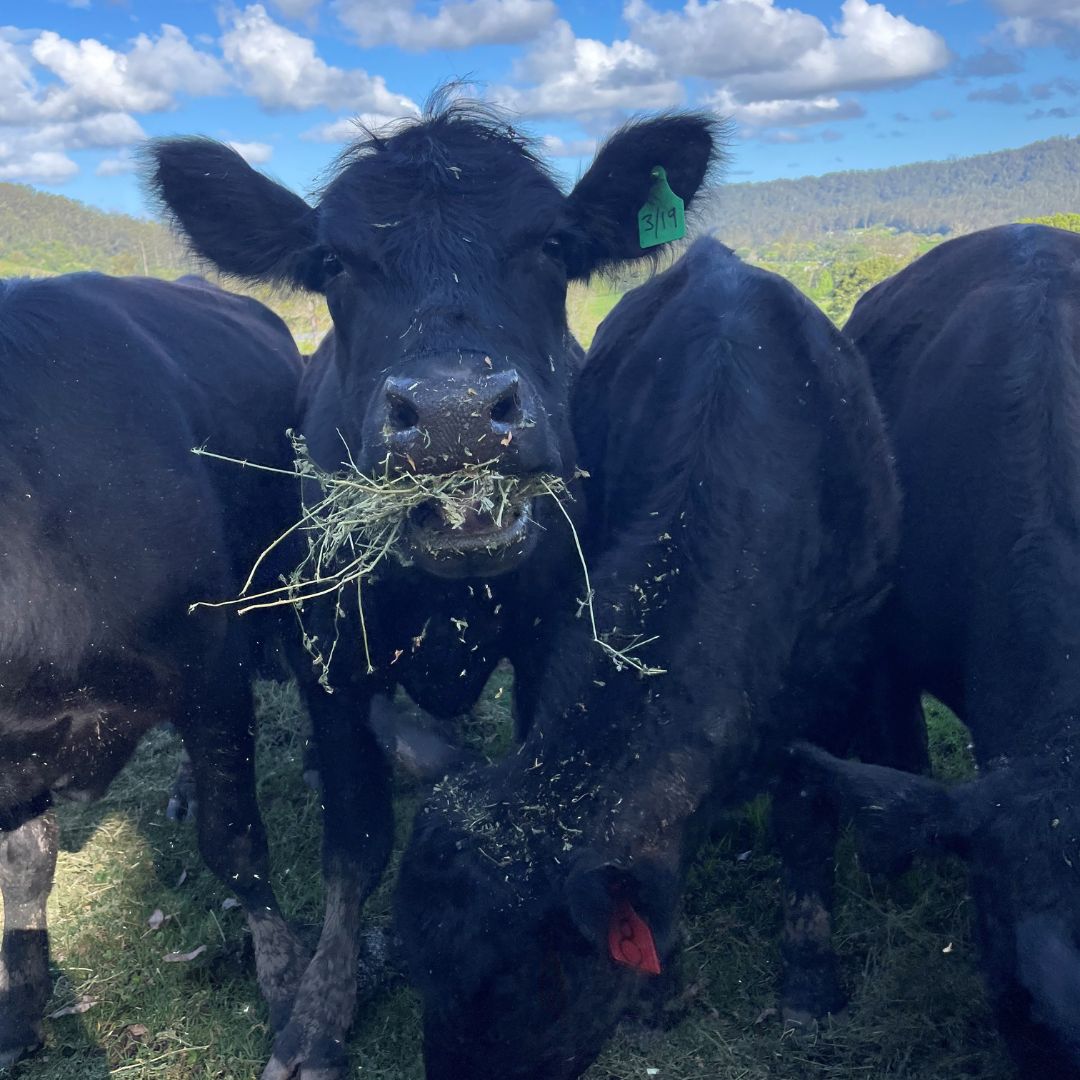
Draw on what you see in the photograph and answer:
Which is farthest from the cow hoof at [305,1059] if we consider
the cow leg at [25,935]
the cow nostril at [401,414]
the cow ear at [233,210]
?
the cow ear at [233,210]

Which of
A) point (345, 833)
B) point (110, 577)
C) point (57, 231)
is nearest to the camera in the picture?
point (110, 577)

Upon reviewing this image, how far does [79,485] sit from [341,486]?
0.87 m

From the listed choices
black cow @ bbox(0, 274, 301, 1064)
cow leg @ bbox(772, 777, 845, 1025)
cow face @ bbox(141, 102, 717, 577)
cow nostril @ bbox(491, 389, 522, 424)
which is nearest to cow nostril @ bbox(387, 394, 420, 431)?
cow face @ bbox(141, 102, 717, 577)

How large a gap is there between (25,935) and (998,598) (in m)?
3.91

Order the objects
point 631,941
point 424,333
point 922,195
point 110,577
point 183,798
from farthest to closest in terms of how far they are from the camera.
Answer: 1. point 922,195
2. point 183,798
3. point 110,577
4. point 424,333
5. point 631,941

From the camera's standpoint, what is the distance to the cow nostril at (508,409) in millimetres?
2963

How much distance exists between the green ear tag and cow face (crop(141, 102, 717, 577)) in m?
0.04

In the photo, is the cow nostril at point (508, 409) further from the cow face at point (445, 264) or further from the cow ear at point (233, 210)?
the cow ear at point (233, 210)

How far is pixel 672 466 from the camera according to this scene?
3.29m

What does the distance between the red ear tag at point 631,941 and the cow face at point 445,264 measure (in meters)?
1.14

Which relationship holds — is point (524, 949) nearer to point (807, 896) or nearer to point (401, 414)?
point (401, 414)

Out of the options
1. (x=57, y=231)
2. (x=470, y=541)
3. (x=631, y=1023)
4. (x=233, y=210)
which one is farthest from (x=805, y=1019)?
(x=57, y=231)

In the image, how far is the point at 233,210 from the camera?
4.00 meters

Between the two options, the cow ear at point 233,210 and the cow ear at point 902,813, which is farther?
the cow ear at point 233,210
